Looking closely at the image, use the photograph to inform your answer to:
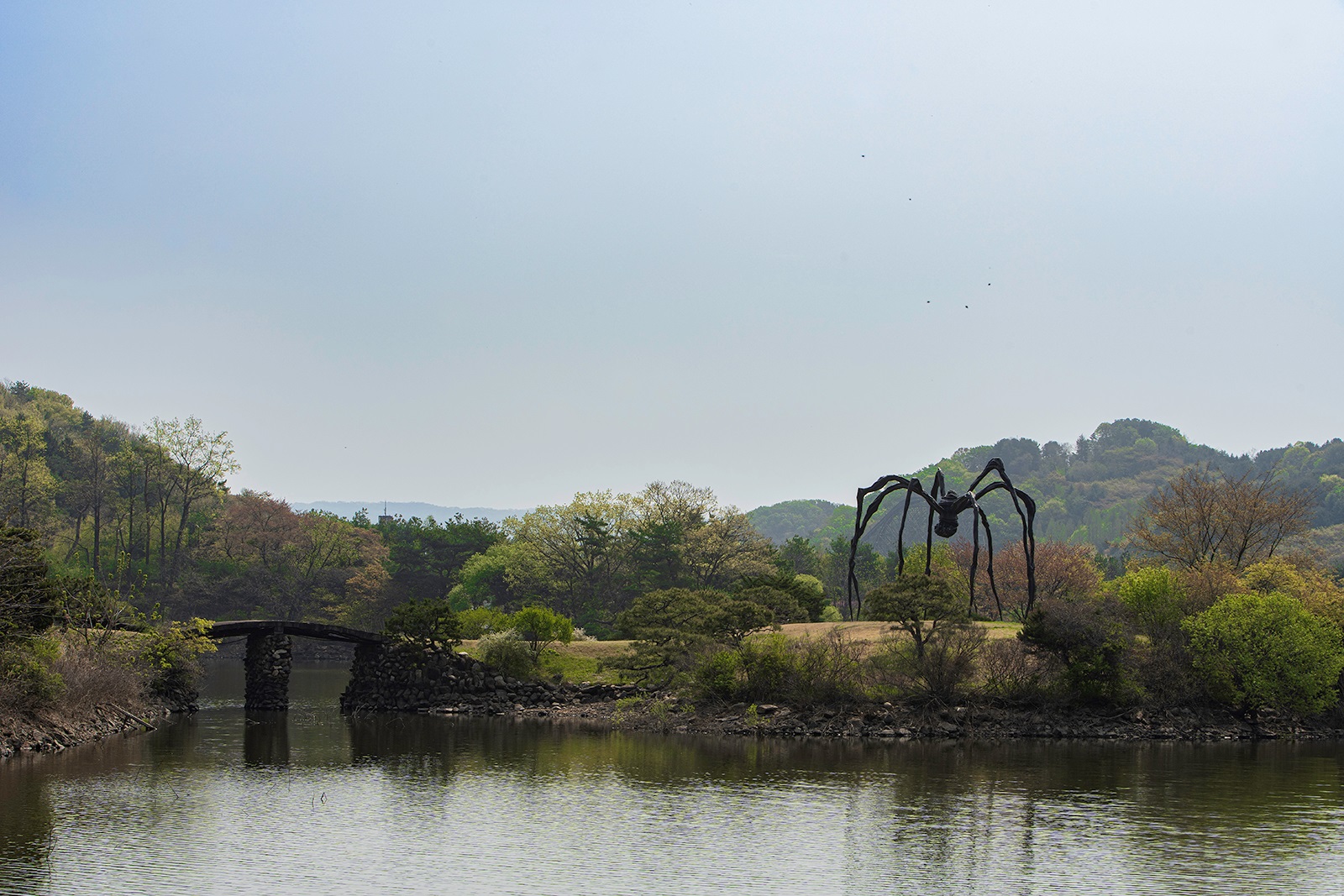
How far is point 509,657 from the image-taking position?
59.5 m

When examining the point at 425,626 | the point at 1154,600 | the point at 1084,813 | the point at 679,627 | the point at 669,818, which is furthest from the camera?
the point at 425,626

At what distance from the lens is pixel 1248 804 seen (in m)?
32.4

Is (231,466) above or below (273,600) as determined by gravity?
above

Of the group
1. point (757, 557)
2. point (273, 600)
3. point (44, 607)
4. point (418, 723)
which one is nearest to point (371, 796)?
point (44, 607)

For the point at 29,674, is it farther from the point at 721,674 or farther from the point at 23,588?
the point at 721,674

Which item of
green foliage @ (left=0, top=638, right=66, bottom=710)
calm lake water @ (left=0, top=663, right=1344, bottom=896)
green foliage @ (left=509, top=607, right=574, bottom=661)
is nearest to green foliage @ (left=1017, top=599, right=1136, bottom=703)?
calm lake water @ (left=0, top=663, right=1344, bottom=896)

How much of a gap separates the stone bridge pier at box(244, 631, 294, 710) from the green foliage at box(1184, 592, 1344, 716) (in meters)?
45.3

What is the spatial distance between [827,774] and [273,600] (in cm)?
8787

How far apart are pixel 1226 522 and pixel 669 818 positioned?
4669cm

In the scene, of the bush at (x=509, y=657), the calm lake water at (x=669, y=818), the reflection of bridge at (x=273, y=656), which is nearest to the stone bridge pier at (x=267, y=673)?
the reflection of bridge at (x=273, y=656)

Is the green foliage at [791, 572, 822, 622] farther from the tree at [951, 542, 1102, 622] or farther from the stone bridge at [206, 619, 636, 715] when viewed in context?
the stone bridge at [206, 619, 636, 715]

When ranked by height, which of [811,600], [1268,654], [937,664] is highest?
[811,600]

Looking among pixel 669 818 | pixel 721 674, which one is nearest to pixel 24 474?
pixel 721 674

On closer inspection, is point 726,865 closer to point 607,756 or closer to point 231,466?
point 607,756
